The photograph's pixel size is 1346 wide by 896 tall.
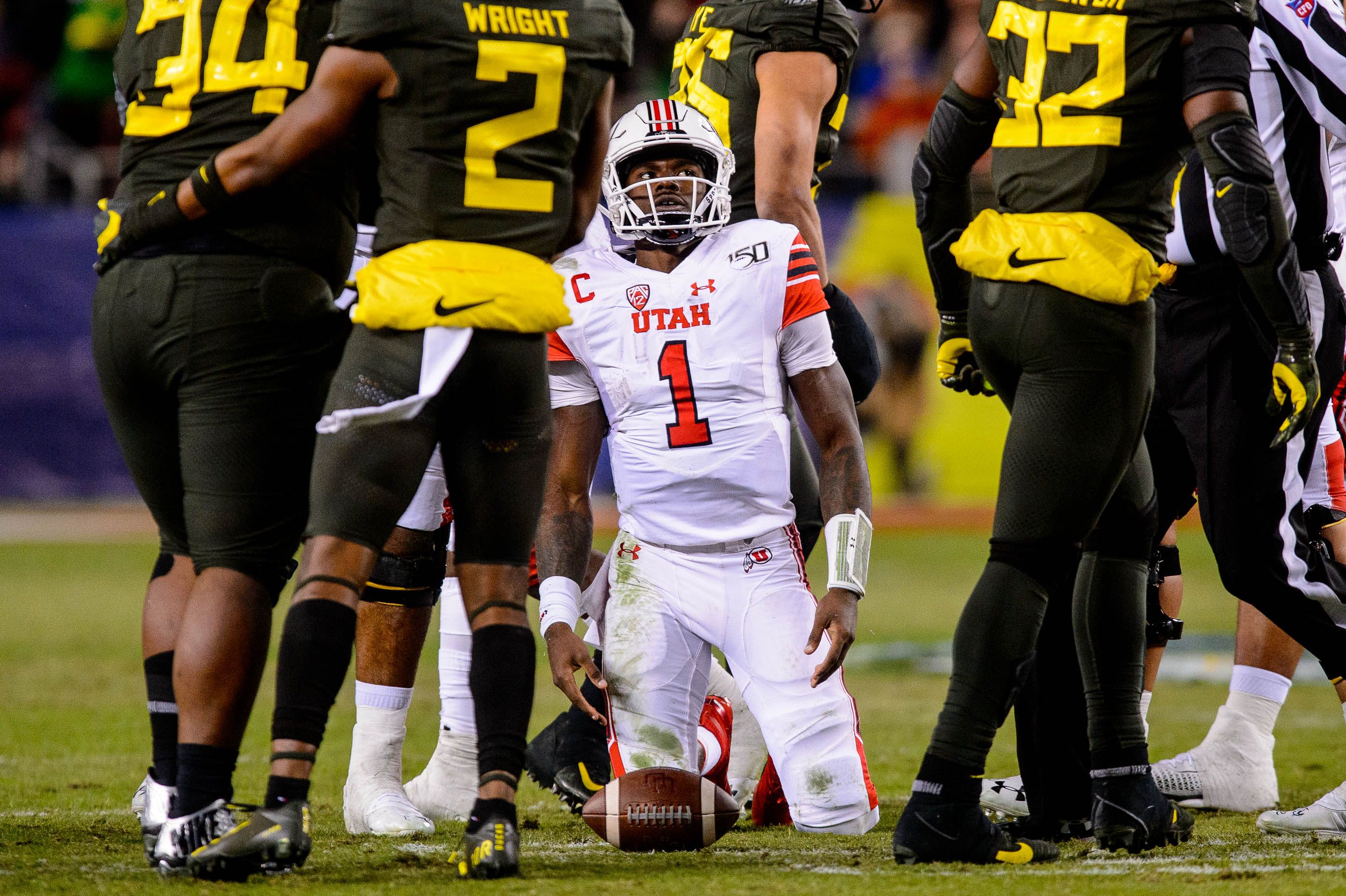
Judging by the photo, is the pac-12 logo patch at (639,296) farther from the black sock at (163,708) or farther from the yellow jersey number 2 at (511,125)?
the black sock at (163,708)

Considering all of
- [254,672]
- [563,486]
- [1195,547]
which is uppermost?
[563,486]

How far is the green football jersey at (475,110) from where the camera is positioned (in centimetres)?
301

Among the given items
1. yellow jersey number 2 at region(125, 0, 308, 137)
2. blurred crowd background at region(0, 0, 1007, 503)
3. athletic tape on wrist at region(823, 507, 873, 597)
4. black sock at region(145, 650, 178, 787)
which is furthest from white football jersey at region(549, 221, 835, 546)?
blurred crowd background at region(0, 0, 1007, 503)

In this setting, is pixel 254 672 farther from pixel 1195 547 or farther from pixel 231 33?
pixel 1195 547

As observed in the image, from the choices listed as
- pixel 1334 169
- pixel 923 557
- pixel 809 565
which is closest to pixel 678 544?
pixel 1334 169

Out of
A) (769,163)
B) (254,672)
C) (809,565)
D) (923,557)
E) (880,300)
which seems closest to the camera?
(254,672)

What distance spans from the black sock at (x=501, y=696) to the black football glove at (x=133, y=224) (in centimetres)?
105

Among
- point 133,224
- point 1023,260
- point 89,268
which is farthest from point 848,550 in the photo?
point 89,268

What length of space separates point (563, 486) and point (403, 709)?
0.78m

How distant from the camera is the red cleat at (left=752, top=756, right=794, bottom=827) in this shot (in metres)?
4.11

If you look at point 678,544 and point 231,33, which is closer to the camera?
point 231,33

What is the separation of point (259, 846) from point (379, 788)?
3.59ft

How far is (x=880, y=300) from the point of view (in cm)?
1387

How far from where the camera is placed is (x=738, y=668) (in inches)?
149
